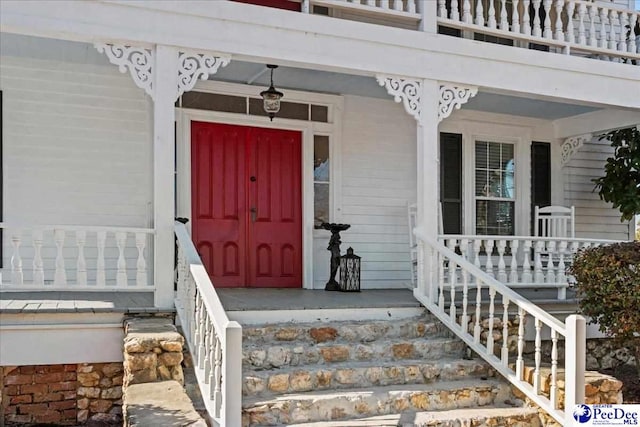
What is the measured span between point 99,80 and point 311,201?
2.70 metres

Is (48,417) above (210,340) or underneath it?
underneath

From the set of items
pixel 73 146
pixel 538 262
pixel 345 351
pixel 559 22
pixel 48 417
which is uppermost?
pixel 559 22

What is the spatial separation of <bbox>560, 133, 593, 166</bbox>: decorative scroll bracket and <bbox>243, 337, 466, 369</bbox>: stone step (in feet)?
14.6

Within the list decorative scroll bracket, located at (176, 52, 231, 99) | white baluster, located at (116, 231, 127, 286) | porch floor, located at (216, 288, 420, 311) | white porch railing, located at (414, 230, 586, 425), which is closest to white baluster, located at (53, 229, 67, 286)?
white baluster, located at (116, 231, 127, 286)

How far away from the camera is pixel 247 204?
24.0ft

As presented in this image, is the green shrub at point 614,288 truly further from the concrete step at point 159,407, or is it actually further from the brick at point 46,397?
the brick at point 46,397

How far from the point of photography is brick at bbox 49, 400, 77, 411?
5402mm

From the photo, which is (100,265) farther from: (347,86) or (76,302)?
(347,86)

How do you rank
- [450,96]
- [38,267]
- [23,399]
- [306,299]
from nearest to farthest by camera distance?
[38,267], [23,399], [306,299], [450,96]

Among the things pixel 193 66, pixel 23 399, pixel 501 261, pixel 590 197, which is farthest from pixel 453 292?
pixel 590 197

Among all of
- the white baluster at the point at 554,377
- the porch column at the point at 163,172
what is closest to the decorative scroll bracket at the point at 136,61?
the porch column at the point at 163,172

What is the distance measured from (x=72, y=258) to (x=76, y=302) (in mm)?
1074

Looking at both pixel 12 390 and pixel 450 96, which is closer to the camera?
pixel 12 390

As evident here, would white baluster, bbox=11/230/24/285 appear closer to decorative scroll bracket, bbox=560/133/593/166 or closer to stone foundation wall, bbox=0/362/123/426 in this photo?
stone foundation wall, bbox=0/362/123/426
